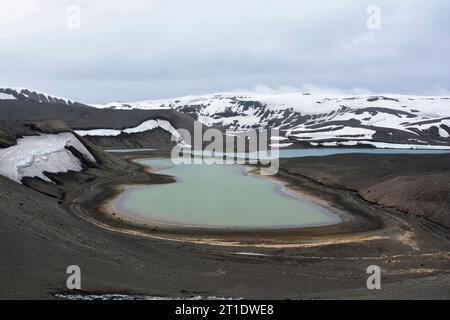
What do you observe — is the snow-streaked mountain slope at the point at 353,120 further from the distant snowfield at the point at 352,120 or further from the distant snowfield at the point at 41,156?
the distant snowfield at the point at 41,156

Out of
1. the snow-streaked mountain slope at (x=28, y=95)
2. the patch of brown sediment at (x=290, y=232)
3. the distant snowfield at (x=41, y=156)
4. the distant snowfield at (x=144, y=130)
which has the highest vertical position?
the snow-streaked mountain slope at (x=28, y=95)

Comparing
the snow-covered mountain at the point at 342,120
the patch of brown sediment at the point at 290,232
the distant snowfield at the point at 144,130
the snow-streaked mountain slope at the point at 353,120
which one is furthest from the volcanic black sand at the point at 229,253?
the snow-streaked mountain slope at the point at 353,120

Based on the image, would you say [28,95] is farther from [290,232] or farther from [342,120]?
[290,232]

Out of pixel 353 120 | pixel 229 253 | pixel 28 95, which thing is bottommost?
pixel 229 253

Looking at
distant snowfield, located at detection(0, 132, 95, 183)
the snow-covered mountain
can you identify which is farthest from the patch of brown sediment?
the snow-covered mountain

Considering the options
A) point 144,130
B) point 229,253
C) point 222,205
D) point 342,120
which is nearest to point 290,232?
point 229,253
